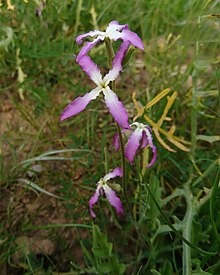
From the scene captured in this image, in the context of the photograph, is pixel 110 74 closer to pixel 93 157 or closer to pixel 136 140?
pixel 136 140

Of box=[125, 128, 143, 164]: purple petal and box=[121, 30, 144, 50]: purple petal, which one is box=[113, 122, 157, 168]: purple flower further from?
box=[121, 30, 144, 50]: purple petal

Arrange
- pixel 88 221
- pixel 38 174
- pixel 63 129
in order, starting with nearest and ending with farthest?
pixel 88 221, pixel 38 174, pixel 63 129

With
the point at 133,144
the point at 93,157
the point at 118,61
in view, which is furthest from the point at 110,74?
the point at 93,157

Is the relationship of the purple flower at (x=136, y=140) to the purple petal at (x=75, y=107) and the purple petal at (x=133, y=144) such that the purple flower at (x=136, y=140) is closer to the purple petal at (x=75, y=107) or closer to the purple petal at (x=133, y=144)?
the purple petal at (x=133, y=144)

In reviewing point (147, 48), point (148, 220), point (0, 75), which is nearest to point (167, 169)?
point (148, 220)

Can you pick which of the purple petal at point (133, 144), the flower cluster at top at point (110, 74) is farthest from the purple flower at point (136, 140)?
the flower cluster at top at point (110, 74)

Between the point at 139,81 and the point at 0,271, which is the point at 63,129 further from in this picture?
the point at 0,271

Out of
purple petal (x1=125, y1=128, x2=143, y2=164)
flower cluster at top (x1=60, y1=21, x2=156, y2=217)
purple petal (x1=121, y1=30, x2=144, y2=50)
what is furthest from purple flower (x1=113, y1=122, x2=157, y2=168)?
purple petal (x1=121, y1=30, x2=144, y2=50)
